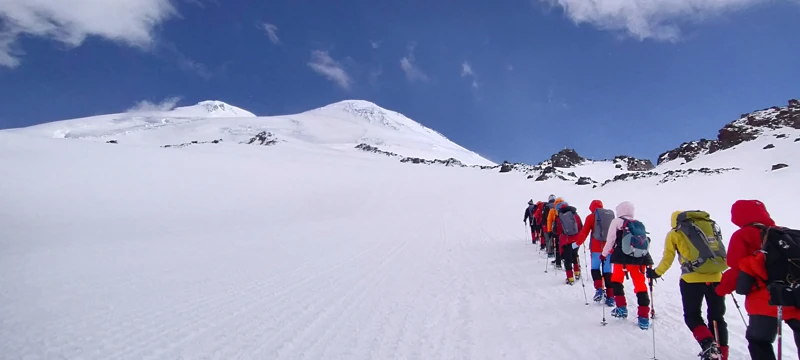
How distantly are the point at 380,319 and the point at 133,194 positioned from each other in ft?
78.0

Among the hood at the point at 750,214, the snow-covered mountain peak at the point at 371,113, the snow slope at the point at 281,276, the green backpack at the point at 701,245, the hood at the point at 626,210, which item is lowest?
the snow slope at the point at 281,276

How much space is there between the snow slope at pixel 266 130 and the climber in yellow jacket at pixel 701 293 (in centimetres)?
9429

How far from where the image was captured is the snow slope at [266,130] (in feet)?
367

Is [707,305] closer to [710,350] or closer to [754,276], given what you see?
[710,350]

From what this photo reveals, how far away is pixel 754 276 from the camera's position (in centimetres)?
328

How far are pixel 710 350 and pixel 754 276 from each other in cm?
150

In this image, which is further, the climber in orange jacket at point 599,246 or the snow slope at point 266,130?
the snow slope at point 266,130

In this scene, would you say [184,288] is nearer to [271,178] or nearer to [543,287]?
[543,287]

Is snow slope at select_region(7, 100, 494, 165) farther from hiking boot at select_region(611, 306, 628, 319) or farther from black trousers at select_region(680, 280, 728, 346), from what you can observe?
black trousers at select_region(680, 280, 728, 346)

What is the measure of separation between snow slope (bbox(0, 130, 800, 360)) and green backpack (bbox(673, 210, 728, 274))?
50.2 inches

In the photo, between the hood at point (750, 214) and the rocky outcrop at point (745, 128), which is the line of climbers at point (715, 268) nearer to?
the hood at point (750, 214)

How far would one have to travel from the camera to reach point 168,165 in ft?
114

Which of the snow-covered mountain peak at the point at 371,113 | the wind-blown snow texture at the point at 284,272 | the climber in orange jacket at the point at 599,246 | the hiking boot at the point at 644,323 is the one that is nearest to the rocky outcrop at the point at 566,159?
the wind-blown snow texture at the point at 284,272

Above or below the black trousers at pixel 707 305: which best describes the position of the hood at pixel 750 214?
above
